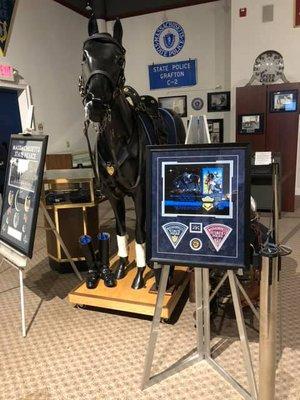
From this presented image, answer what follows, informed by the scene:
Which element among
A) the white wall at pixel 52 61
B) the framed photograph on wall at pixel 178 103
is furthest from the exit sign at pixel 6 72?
the framed photograph on wall at pixel 178 103

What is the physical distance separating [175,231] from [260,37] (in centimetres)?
494

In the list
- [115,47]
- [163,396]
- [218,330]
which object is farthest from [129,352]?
[115,47]

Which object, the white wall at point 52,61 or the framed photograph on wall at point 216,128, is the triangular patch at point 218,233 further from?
the framed photograph on wall at point 216,128

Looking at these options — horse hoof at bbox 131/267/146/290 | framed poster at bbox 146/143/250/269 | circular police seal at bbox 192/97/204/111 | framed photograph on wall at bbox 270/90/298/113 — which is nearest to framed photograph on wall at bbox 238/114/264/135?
framed photograph on wall at bbox 270/90/298/113

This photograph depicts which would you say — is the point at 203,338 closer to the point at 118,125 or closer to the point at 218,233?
the point at 218,233

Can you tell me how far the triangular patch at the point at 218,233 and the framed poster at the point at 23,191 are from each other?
1243 mm

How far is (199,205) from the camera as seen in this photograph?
1397 millimetres

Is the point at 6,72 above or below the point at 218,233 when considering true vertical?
above

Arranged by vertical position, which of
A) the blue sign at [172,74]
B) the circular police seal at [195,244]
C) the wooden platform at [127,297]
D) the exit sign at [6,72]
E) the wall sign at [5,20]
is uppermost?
the wall sign at [5,20]

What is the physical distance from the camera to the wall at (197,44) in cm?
605

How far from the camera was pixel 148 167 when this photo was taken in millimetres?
1456

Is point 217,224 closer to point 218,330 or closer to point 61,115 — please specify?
point 218,330

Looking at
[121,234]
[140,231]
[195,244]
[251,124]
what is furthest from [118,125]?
[251,124]

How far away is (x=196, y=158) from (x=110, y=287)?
143 cm
